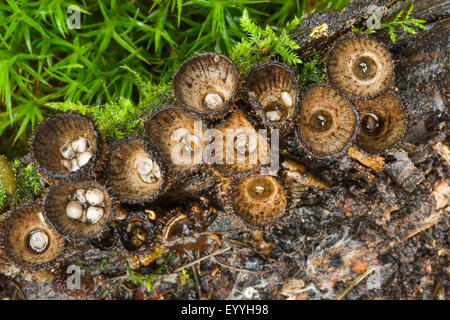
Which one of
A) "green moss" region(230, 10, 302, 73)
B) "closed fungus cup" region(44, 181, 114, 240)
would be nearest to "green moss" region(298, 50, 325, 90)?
"green moss" region(230, 10, 302, 73)

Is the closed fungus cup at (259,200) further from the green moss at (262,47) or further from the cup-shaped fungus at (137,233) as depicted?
the green moss at (262,47)

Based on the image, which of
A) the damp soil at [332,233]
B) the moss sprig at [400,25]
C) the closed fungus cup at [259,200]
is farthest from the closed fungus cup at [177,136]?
the moss sprig at [400,25]

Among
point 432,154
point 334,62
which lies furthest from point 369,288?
point 334,62

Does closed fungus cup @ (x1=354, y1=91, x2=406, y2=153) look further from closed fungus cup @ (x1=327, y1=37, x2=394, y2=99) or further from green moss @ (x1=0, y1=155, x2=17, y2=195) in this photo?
green moss @ (x1=0, y1=155, x2=17, y2=195)

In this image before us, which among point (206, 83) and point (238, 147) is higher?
point (206, 83)

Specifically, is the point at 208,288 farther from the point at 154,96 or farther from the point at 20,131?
the point at 20,131

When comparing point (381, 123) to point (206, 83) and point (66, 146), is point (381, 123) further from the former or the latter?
point (66, 146)

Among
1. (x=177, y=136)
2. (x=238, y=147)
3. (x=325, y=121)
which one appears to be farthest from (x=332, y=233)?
(x=177, y=136)
